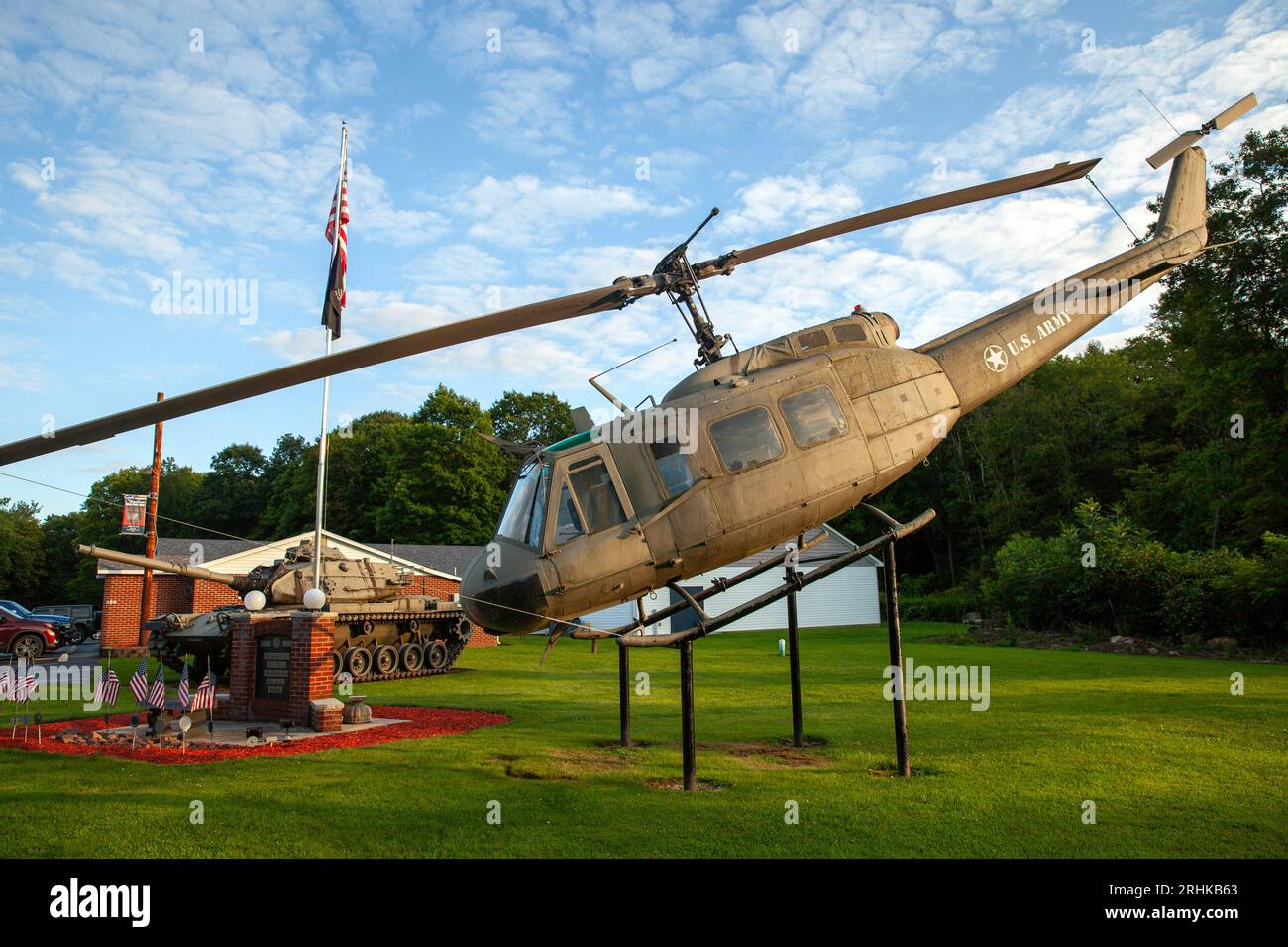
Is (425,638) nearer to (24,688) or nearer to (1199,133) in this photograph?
(24,688)

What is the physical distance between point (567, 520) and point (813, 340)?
3.10m

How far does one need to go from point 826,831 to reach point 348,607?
1431cm

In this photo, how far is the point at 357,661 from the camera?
1881 cm

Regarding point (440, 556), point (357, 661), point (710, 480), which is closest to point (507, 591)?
point (710, 480)

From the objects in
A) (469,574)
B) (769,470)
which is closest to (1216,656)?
(769,470)

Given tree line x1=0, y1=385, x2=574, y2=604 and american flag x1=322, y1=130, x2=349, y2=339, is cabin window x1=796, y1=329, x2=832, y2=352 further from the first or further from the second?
tree line x1=0, y1=385, x2=574, y2=604

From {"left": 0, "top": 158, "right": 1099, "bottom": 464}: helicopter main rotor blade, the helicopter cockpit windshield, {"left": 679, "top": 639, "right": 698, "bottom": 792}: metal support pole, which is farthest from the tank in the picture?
{"left": 0, "top": 158, "right": 1099, "bottom": 464}: helicopter main rotor blade

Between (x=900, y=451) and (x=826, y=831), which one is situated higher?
(x=900, y=451)

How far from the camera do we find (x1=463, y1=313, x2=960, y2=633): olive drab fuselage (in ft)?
23.1

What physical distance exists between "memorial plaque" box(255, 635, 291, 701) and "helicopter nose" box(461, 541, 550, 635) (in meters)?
6.74

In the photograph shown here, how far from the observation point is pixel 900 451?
8.19 meters

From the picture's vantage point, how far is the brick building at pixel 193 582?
28109mm
